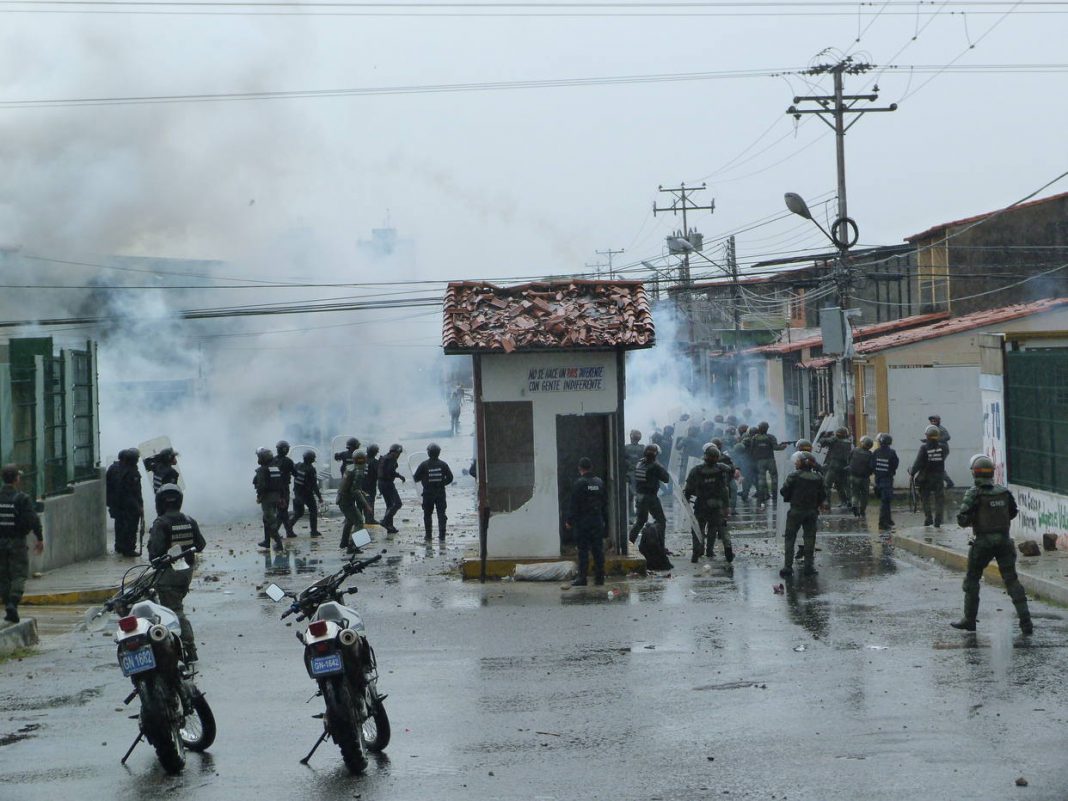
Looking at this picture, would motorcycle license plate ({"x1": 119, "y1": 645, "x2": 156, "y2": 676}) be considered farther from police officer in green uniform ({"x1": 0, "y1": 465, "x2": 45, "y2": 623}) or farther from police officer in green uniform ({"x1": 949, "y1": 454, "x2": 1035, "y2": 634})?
police officer in green uniform ({"x1": 949, "y1": 454, "x2": 1035, "y2": 634})

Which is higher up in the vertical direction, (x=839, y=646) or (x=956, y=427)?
(x=956, y=427)

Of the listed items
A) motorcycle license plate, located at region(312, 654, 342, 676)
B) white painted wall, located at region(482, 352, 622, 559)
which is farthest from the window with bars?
motorcycle license plate, located at region(312, 654, 342, 676)

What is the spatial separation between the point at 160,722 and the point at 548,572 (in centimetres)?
936

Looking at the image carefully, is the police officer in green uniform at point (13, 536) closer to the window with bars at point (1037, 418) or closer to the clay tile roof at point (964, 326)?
the window with bars at point (1037, 418)

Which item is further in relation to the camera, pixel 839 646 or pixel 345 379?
pixel 345 379

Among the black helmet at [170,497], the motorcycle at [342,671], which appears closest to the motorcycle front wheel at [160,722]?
the motorcycle at [342,671]

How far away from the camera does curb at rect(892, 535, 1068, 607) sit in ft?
43.4

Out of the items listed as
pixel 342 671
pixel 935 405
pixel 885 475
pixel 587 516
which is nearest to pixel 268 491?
pixel 587 516

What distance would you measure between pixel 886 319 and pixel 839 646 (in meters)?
38.3

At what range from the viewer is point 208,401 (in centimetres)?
3969

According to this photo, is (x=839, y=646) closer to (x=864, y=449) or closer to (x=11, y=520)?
(x=11, y=520)

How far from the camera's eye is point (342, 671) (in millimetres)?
7195

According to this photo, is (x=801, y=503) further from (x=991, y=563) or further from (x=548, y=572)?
(x=548, y=572)

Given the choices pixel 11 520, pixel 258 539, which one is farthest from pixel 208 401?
pixel 11 520
